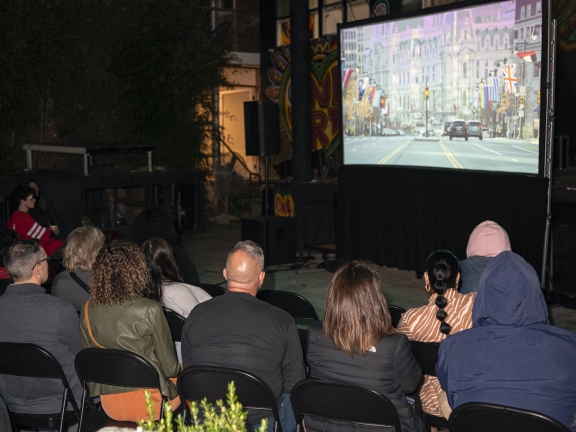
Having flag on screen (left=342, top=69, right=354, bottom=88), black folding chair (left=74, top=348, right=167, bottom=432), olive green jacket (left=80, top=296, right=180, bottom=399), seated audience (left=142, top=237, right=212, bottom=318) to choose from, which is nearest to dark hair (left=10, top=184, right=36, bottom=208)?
seated audience (left=142, top=237, right=212, bottom=318)

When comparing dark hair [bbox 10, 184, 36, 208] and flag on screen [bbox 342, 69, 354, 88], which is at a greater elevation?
flag on screen [bbox 342, 69, 354, 88]

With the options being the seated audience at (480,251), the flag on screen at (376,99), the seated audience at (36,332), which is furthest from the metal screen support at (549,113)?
the seated audience at (36,332)

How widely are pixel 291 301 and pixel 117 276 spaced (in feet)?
4.02

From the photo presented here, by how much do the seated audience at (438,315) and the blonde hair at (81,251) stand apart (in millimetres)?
1808

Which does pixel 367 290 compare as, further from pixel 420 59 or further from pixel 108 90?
pixel 108 90

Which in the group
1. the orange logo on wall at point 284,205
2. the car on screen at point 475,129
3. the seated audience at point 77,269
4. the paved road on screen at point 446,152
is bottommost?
the orange logo on wall at point 284,205

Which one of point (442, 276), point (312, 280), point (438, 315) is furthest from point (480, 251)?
point (312, 280)

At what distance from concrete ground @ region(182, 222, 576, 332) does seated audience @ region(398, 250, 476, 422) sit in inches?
112

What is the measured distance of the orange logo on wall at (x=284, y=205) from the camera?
29.2 ft

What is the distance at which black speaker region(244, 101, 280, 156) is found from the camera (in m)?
8.22

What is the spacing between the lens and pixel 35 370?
284 cm

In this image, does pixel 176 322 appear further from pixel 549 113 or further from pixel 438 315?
pixel 549 113

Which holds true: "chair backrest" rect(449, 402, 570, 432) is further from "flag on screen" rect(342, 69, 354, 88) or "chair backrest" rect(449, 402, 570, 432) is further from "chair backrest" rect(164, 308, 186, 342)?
"flag on screen" rect(342, 69, 354, 88)

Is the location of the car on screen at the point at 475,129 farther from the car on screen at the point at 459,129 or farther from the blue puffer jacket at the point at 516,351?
the blue puffer jacket at the point at 516,351
